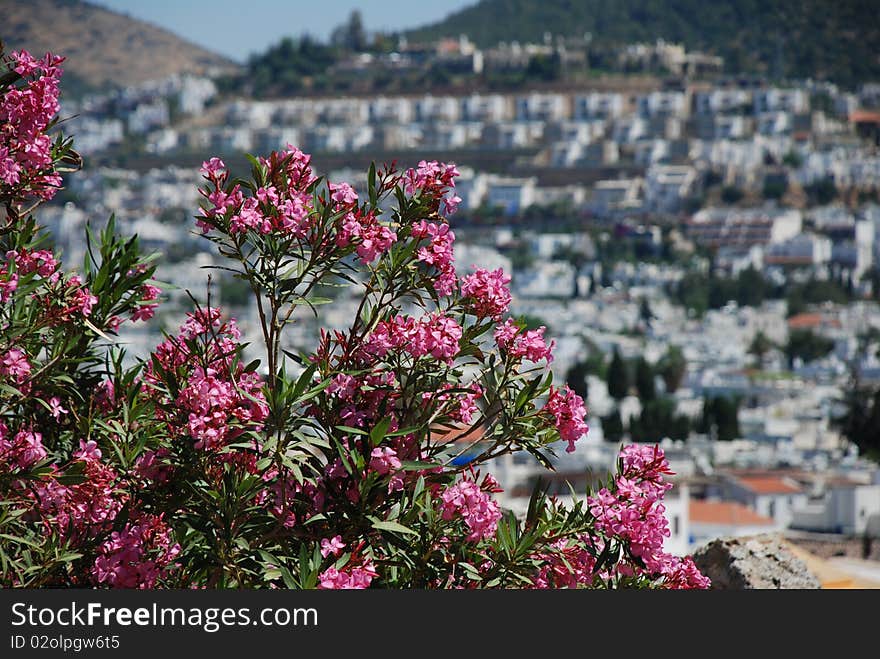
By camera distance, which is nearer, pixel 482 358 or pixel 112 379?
pixel 482 358

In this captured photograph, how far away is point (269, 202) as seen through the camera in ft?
7.21

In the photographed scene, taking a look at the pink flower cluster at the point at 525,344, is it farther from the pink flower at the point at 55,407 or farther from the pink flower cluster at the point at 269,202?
the pink flower at the point at 55,407

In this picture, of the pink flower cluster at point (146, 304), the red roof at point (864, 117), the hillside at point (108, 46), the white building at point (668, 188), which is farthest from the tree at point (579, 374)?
the hillside at point (108, 46)

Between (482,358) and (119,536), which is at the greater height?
(482,358)

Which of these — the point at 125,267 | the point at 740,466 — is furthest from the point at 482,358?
the point at 740,466

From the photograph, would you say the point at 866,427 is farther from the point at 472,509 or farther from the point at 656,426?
the point at 472,509

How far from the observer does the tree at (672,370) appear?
43500mm

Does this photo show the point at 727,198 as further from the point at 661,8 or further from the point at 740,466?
the point at 740,466

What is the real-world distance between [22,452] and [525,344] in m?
0.62

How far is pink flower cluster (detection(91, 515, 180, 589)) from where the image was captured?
222 cm

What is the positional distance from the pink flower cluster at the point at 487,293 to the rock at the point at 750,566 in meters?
1.15

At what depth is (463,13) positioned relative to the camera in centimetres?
10031

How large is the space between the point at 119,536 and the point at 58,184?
0.49 meters

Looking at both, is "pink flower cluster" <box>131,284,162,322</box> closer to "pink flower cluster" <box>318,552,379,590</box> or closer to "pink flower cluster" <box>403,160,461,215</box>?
"pink flower cluster" <box>403,160,461,215</box>
